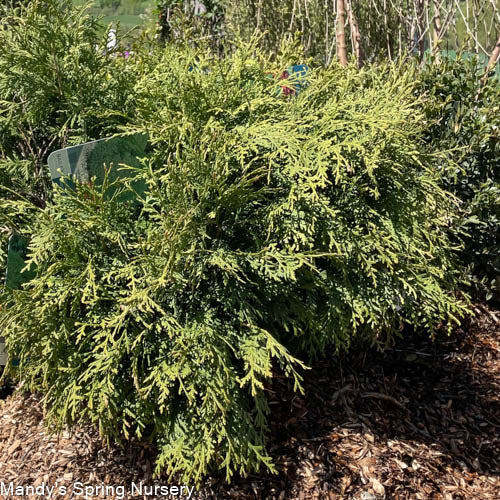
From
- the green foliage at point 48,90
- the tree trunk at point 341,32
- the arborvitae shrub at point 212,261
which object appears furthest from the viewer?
the tree trunk at point 341,32

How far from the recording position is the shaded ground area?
2525mm

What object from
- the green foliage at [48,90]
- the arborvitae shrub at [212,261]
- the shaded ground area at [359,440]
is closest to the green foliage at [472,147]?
the shaded ground area at [359,440]

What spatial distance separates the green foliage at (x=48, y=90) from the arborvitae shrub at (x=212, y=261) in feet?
0.81

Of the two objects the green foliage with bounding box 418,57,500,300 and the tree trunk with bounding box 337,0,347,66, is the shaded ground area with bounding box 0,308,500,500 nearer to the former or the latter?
the green foliage with bounding box 418,57,500,300

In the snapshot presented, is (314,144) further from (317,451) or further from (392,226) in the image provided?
(317,451)

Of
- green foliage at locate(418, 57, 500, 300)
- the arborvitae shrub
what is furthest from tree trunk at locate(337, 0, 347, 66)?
the arborvitae shrub

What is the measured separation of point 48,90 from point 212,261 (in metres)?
1.23

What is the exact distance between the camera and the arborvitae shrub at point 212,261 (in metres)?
2.14

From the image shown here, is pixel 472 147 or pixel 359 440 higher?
pixel 472 147

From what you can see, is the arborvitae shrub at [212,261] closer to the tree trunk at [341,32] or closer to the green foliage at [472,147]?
the green foliage at [472,147]

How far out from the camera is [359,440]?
2.73 meters

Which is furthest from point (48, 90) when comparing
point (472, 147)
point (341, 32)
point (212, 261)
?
point (472, 147)

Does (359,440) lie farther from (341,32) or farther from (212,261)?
(341,32)

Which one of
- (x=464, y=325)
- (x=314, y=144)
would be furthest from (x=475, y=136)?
(x=314, y=144)
